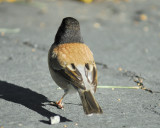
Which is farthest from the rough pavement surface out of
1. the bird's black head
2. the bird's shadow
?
→ the bird's black head

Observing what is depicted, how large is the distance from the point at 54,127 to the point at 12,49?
3.37 meters

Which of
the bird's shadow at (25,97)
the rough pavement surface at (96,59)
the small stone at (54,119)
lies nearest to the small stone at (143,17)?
the rough pavement surface at (96,59)

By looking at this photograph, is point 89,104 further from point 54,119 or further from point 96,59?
point 96,59

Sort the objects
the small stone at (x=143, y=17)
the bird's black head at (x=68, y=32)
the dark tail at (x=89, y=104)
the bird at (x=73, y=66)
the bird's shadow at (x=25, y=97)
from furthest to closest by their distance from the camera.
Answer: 1. the small stone at (x=143, y=17)
2. the bird's black head at (x=68, y=32)
3. the bird's shadow at (x=25, y=97)
4. the bird at (x=73, y=66)
5. the dark tail at (x=89, y=104)

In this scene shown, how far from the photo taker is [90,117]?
4.06m

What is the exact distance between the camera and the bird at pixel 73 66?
13.1 ft

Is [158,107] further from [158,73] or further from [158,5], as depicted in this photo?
[158,5]

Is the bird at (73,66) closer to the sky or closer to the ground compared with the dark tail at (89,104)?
closer to the sky

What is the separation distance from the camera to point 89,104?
12.5ft

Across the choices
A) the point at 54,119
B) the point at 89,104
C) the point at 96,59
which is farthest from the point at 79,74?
the point at 96,59

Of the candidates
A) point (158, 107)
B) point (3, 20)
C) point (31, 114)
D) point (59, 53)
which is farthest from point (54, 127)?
point (3, 20)

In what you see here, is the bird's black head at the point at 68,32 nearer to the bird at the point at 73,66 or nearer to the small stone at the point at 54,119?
the bird at the point at 73,66

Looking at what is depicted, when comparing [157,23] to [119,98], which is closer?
[119,98]

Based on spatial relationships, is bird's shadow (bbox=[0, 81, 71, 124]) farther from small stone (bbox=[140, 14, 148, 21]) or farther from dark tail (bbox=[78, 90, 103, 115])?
small stone (bbox=[140, 14, 148, 21])
